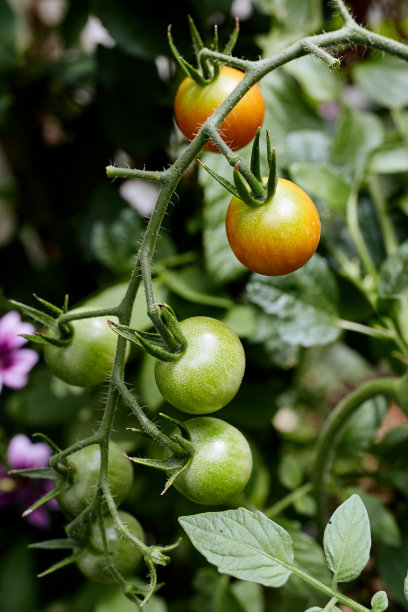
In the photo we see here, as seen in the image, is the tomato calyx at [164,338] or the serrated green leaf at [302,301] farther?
the serrated green leaf at [302,301]

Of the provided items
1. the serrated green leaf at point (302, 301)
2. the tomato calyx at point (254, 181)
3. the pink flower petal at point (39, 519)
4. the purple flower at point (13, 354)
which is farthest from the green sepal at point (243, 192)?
the pink flower petal at point (39, 519)

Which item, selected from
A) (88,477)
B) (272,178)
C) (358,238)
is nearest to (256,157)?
(272,178)

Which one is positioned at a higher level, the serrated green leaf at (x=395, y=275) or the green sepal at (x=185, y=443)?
the serrated green leaf at (x=395, y=275)

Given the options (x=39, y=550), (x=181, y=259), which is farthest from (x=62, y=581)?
(x=181, y=259)

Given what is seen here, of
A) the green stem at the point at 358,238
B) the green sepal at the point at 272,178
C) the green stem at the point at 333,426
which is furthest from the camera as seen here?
the green stem at the point at 358,238

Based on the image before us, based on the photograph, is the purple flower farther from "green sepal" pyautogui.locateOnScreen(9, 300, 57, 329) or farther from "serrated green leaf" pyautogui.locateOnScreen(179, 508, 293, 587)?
"serrated green leaf" pyautogui.locateOnScreen(179, 508, 293, 587)

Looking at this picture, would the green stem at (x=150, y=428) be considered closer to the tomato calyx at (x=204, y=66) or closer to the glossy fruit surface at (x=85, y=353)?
the glossy fruit surface at (x=85, y=353)
